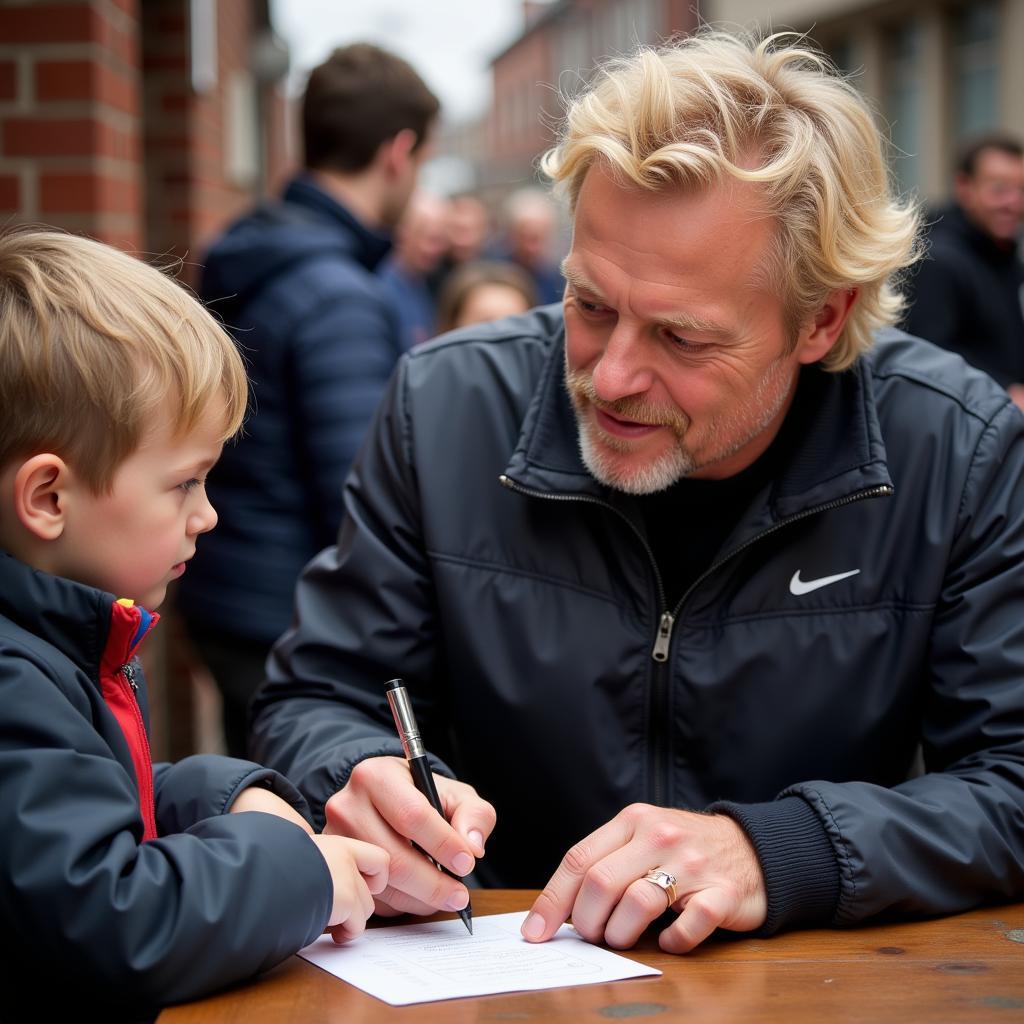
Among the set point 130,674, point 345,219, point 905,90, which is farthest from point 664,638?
point 905,90

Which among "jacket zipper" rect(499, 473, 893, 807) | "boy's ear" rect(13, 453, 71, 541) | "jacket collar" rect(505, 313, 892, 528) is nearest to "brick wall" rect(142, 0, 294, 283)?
"jacket collar" rect(505, 313, 892, 528)

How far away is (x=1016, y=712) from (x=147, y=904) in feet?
4.03

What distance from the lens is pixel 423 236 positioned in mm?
9117

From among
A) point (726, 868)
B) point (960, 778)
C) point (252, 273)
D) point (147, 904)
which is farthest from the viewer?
point (252, 273)

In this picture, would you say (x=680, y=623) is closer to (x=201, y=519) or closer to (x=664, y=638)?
(x=664, y=638)

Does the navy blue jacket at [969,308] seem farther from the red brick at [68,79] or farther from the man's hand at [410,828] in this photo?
the man's hand at [410,828]

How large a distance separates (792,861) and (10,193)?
2.31 metres

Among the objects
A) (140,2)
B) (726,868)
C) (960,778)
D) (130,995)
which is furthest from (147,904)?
(140,2)

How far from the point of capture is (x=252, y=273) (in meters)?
3.57

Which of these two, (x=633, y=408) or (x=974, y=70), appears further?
(x=974, y=70)

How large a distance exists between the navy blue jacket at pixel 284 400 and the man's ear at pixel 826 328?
4.76 feet

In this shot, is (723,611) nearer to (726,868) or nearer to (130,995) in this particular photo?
(726,868)

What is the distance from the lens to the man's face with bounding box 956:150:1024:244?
6.97 m

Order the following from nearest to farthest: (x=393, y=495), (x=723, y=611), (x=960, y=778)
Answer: (x=960, y=778) → (x=723, y=611) → (x=393, y=495)
